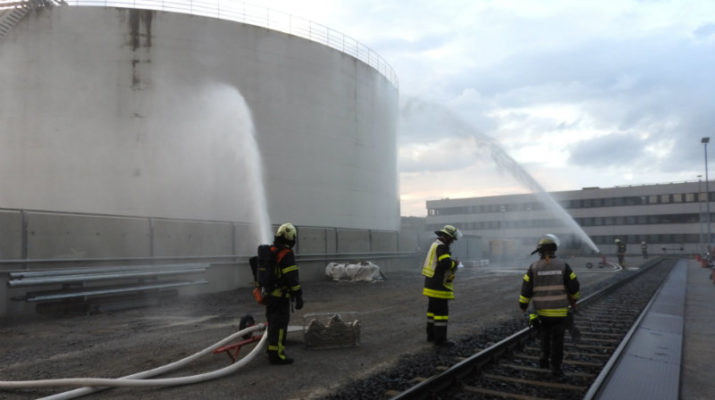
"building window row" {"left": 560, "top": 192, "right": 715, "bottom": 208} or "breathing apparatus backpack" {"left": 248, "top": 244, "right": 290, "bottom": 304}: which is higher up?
"building window row" {"left": 560, "top": 192, "right": 715, "bottom": 208}

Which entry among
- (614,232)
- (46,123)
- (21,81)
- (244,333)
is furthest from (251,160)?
(614,232)

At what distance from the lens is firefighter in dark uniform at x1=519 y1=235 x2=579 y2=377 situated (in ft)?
18.6

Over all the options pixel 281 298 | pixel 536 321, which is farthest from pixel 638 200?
pixel 281 298

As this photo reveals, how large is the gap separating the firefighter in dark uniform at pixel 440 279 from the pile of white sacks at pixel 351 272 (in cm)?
1199

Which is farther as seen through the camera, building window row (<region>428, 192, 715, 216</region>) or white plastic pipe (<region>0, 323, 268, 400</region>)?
building window row (<region>428, 192, 715, 216</region>)

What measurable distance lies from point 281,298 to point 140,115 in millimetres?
15121

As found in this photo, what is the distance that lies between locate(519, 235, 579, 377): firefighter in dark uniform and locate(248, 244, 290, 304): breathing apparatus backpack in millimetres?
3059

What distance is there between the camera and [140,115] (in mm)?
18781

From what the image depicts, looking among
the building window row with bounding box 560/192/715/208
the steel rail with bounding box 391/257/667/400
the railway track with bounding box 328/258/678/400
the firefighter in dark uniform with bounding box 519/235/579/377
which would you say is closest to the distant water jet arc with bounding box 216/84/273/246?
the railway track with bounding box 328/258/678/400

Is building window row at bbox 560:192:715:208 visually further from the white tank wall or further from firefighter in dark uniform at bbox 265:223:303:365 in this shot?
firefighter in dark uniform at bbox 265:223:303:365

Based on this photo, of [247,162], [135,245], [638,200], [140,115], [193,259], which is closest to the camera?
[135,245]

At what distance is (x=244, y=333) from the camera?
706 centimetres

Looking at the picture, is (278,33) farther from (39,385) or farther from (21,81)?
(39,385)

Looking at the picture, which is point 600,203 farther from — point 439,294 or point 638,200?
point 439,294
